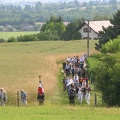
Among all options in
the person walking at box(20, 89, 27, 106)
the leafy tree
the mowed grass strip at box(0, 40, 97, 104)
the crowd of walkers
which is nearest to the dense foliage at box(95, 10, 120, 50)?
the mowed grass strip at box(0, 40, 97, 104)

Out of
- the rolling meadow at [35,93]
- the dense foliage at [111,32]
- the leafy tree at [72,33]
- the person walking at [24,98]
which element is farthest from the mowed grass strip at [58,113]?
the leafy tree at [72,33]

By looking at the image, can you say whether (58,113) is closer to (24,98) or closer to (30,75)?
(24,98)

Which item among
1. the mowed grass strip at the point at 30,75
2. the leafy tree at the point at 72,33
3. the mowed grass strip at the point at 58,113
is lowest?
the mowed grass strip at the point at 58,113

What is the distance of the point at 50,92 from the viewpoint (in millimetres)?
31969

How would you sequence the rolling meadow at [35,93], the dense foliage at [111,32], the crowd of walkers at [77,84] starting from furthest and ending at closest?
the dense foliage at [111,32] → the crowd of walkers at [77,84] → the rolling meadow at [35,93]

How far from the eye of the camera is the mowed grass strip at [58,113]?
2189cm

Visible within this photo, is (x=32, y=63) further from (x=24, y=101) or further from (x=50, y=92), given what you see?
(x=24, y=101)

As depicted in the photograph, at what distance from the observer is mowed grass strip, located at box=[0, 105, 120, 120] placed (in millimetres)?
21891

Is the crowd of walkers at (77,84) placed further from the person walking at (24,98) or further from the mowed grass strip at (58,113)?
the mowed grass strip at (58,113)

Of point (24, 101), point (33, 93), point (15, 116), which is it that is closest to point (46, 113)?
point (15, 116)

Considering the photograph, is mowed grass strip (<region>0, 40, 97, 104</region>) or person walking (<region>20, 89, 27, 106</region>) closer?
person walking (<region>20, 89, 27, 106</region>)

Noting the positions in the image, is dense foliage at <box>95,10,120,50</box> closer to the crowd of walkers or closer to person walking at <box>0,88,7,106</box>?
the crowd of walkers

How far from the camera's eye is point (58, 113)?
76.0 ft

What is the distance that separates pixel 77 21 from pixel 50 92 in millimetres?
106466
